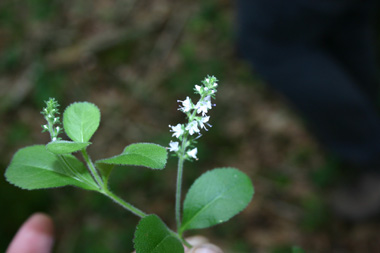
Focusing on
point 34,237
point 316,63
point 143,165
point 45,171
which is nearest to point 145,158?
point 143,165

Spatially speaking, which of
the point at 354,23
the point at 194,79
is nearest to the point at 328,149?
the point at 354,23

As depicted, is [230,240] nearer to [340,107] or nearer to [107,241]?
[107,241]

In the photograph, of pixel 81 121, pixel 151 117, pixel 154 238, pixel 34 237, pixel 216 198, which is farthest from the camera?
pixel 151 117

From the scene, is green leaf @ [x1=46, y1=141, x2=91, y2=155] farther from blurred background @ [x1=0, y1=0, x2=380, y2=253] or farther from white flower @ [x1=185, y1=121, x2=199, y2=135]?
blurred background @ [x1=0, y1=0, x2=380, y2=253]

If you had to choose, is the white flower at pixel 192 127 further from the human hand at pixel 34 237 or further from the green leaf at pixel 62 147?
the human hand at pixel 34 237

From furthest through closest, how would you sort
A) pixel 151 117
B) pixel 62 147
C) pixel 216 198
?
pixel 151 117
pixel 216 198
pixel 62 147

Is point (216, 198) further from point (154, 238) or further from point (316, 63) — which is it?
point (316, 63)

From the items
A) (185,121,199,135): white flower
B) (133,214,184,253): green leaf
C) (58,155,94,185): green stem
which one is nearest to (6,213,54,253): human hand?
(58,155,94,185): green stem
